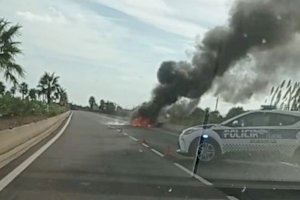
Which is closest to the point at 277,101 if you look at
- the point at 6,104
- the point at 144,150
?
the point at 6,104

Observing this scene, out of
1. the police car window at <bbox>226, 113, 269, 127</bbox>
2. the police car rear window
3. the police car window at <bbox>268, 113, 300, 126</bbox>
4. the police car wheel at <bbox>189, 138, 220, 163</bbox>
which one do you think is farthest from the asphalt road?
the police car window at <bbox>268, 113, 300, 126</bbox>

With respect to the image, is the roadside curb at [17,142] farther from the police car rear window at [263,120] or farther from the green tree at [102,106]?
the green tree at [102,106]

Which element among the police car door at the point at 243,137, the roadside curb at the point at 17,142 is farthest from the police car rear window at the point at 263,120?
the roadside curb at the point at 17,142

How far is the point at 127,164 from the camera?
16.9 metres

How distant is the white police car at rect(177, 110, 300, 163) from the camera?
17.9m

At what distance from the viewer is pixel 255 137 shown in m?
17.9

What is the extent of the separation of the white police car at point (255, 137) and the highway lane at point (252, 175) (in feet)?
1.37

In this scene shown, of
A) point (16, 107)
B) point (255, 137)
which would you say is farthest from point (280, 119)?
point (16, 107)

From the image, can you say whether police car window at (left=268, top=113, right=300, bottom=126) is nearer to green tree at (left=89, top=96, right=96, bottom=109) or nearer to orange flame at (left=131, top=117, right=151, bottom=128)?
orange flame at (left=131, top=117, right=151, bottom=128)

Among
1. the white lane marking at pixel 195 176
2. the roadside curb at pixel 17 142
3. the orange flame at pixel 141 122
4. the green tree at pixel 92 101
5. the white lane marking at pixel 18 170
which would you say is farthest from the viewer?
the green tree at pixel 92 101

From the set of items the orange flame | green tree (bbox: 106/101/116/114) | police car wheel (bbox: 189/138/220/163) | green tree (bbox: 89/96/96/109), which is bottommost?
police car wheel (bbox: 189/138/220/163)

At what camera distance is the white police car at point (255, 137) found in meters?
17.9

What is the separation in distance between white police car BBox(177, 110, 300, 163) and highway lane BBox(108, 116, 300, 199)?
1.37 ft

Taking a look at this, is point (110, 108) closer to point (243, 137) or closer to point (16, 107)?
point (16, 107)
